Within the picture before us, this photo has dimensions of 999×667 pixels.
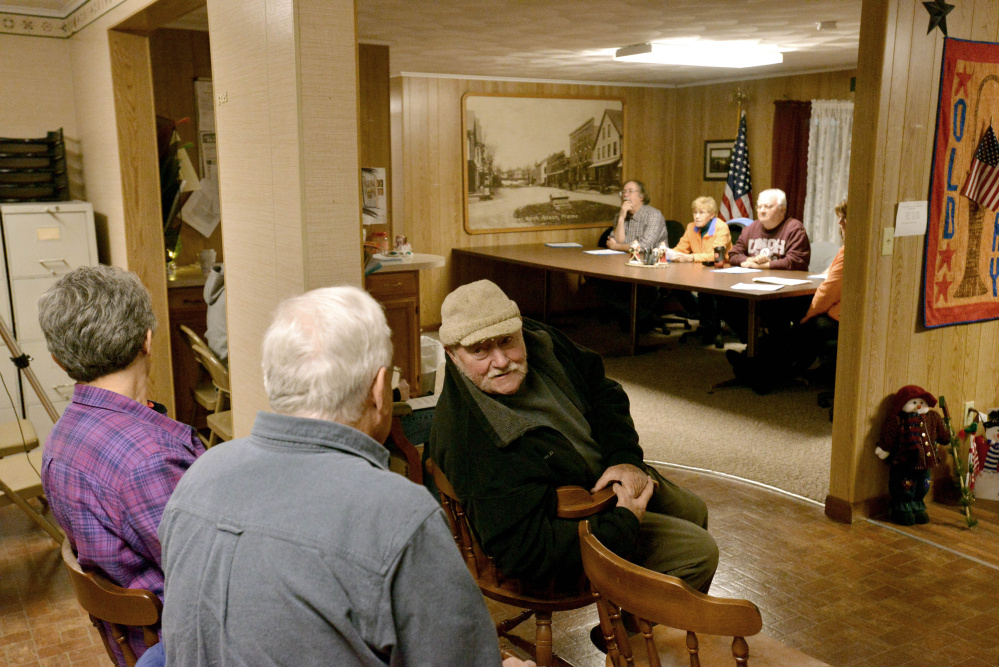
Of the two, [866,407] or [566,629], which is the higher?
[866,407]

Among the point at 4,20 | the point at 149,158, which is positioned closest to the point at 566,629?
the point at 149,158

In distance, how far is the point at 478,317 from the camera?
2.17 m

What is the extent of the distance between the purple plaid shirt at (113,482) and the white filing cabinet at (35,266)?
9.11ft

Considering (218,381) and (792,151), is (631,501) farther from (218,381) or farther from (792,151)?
(792,151)

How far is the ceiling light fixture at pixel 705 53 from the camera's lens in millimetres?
5855

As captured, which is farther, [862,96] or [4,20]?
[4,20]

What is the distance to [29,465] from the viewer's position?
3309 millimetres

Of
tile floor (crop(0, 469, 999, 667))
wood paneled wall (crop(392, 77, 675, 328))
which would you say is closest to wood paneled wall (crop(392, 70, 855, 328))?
wood paneled wall (crop(392, 77, 675, 328))

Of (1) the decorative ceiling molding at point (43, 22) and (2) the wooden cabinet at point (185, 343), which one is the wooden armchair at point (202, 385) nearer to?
(2) the wooden cabinet at point (185, 343)

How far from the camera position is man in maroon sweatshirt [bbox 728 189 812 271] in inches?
237

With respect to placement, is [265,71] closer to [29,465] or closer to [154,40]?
[29,465]

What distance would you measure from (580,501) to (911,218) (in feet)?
7.57

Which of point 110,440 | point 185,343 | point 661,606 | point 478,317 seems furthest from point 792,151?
point 110,440

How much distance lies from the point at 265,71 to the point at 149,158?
2185 mm
